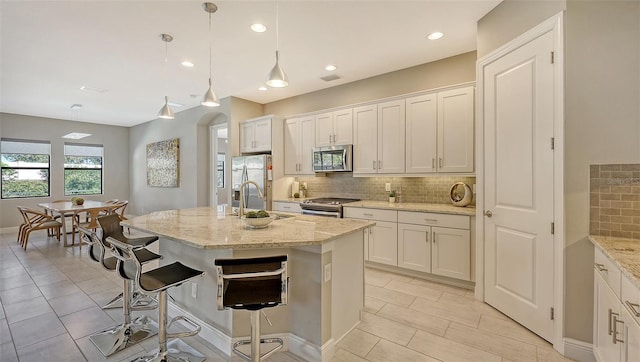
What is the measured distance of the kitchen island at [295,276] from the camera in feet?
6.31

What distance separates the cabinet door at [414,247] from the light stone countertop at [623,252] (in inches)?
64.9

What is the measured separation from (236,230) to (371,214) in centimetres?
219

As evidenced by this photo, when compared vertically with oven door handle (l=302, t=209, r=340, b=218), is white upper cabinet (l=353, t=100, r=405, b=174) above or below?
above

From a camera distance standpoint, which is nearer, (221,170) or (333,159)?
(333,159)

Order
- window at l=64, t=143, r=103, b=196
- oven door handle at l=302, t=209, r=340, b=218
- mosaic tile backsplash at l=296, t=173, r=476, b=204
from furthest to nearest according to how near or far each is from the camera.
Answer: window at l=64, t=143, r=103, b=196 < oven door handle at l=302, t=209, r=340, b=218 < mosaic tile backsplash at l=296, t=173, r=476, b=204

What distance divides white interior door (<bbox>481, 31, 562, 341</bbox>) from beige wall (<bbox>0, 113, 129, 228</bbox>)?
9.96 meters

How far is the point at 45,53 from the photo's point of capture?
141 inches

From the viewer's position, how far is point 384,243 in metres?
3.76

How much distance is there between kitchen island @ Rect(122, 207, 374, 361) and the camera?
1.92 m

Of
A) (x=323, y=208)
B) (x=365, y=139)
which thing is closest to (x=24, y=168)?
(x=323, y=208)

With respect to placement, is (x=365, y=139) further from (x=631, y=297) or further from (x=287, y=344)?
(x=631, y=297)

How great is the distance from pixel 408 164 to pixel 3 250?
7351 mm

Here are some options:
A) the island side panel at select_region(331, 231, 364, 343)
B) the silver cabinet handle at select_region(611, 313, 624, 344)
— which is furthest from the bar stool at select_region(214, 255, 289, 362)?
the silver cabinet handle at select_region(611, 313, 624, 344)

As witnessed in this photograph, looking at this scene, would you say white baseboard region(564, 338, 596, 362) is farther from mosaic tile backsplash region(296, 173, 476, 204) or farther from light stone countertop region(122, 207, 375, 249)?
mosaic tile backsplash region(296, 173, 476, 204)
